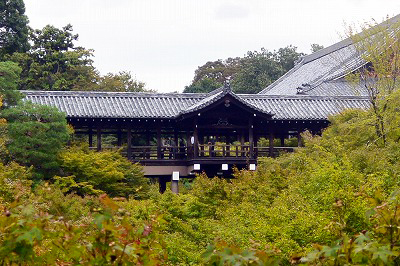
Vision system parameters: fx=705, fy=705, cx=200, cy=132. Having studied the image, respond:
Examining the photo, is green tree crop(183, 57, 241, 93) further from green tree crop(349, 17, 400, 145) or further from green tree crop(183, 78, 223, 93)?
green tree crop(349, 17, 400, 145)

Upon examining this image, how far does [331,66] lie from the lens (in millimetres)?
40781

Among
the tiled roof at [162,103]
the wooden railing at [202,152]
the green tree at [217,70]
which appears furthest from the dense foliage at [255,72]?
the wooden railing at [202,152]

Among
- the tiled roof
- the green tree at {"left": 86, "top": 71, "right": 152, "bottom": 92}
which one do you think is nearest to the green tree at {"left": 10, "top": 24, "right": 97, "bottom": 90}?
the green tree at {"left": 86, "top": 71, "right": 152, "bottom": 92}

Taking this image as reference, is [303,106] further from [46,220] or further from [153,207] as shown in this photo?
[46,220]

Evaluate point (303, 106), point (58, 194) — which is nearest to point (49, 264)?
point (58, 194)

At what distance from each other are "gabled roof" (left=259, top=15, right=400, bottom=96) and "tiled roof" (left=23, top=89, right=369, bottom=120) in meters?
1.61

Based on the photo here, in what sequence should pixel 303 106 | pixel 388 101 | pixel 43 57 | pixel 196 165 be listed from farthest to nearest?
pixel 43 57 < pixel 303 106 < pixel 196 165 < pixel 388 101

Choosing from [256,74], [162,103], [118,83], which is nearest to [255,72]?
[256,74]

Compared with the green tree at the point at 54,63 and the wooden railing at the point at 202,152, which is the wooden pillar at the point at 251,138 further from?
the green tree at the point at 54,63

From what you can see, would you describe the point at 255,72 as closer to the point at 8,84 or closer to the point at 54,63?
the point at 54,63

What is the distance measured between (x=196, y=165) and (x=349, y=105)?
7.97 m

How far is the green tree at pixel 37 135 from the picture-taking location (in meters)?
21.0

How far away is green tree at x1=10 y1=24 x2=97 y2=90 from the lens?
3919cm

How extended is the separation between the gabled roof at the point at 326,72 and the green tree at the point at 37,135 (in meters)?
13.3
